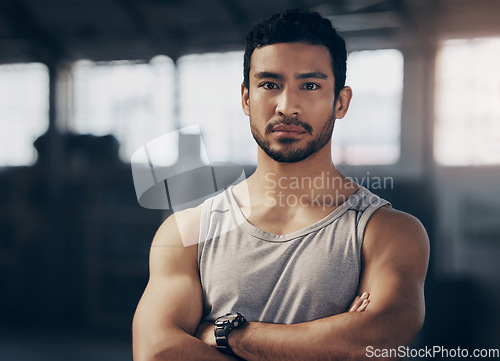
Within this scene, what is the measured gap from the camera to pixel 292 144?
3.88ft

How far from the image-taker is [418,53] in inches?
51.3

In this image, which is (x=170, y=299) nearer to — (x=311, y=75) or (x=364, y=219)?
(x=364, y=219)

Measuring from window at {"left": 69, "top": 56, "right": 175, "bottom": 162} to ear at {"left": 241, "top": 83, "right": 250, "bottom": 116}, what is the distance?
0.23m

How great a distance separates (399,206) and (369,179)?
115 mm

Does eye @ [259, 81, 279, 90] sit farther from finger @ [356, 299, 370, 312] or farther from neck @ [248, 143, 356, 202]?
finger @ [356, 299, 370, 312]

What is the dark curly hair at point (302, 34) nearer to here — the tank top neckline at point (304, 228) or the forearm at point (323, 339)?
the tank top neckline at point (304, 228)

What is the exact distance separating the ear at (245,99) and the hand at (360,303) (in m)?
0.59

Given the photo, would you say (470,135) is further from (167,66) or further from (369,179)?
(167,66)

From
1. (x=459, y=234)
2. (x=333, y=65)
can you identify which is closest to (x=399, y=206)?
(x=459, y=234)

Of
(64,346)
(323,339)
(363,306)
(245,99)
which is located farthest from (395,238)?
(64,346)

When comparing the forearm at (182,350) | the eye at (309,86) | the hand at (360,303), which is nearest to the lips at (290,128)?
the eye at (309,86)

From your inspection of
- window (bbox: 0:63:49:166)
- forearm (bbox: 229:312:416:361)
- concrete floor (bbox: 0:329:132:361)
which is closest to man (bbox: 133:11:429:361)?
forearm (bbox: 229:312:416:361)

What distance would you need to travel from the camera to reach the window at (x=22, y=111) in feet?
Result: 4.77

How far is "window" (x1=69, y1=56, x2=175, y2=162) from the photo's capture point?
4.56 ft
